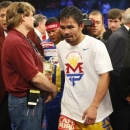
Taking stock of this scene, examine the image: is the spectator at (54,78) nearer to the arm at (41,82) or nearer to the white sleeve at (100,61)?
the arm at (41,82)

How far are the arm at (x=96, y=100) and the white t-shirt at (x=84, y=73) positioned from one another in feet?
0.17

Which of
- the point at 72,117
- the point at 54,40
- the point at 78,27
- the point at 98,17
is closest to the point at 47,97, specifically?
the point at 72,117

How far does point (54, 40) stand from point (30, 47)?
3.14ft

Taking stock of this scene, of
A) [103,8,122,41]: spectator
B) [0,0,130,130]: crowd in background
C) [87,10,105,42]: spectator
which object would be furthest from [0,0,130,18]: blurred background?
[0,0,130,130]: crowd in background

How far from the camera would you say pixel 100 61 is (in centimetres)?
224

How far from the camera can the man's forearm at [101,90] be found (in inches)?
88.0

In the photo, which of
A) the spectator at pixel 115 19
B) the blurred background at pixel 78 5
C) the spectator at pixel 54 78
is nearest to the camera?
the spectator at pixel 54 78

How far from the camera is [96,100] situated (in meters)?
2.23

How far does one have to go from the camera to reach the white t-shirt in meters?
2.26

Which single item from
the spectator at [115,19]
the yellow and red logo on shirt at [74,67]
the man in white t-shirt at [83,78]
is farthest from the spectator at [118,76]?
the spectator at [115,19]

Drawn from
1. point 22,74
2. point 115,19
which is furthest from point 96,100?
point 115,19

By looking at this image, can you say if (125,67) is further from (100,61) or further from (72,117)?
(72,117)

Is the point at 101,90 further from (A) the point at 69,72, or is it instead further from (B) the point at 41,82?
(B) the point at 41,82

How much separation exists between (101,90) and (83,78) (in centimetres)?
16
